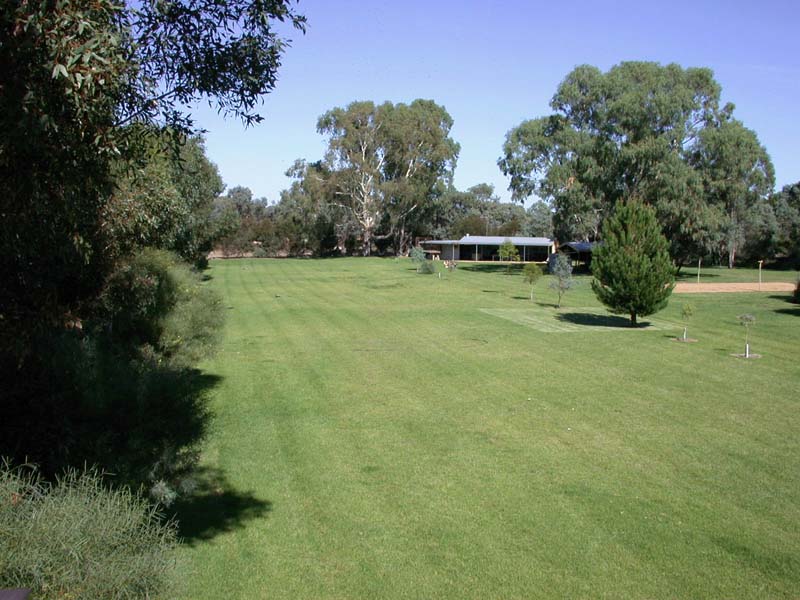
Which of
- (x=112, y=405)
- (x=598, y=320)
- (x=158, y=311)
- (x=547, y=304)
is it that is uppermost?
(x=158, y=311)

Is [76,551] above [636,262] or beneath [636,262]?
beneath

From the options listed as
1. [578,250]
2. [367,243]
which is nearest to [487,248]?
[367,243]

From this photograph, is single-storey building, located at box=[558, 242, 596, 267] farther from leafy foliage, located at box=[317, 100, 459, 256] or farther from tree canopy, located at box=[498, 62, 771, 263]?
leafy foliage, located at box=[317, 100, 459, 256]

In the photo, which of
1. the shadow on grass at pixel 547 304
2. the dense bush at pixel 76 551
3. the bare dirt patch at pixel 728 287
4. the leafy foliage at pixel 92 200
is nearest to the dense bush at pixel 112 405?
the leafy foliage at pixel 92 200

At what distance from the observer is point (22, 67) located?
5.52m

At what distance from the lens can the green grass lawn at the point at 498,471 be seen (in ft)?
22.7

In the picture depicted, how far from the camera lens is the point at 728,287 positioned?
4612 cm

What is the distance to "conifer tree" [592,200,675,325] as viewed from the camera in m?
23.7

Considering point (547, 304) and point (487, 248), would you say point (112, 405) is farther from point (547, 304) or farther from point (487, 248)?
point (487, 248)

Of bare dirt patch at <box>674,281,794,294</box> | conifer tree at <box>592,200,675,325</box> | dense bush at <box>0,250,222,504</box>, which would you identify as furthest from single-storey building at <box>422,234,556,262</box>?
dense bush at <box>0,250,222,504</box>

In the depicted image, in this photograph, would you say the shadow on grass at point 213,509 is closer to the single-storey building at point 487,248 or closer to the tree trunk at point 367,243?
the single-storey building at point 487,248

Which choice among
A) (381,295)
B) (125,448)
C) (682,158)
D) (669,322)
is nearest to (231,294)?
(381,295)

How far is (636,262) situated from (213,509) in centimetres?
1890

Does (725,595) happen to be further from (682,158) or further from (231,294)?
(682,158)
